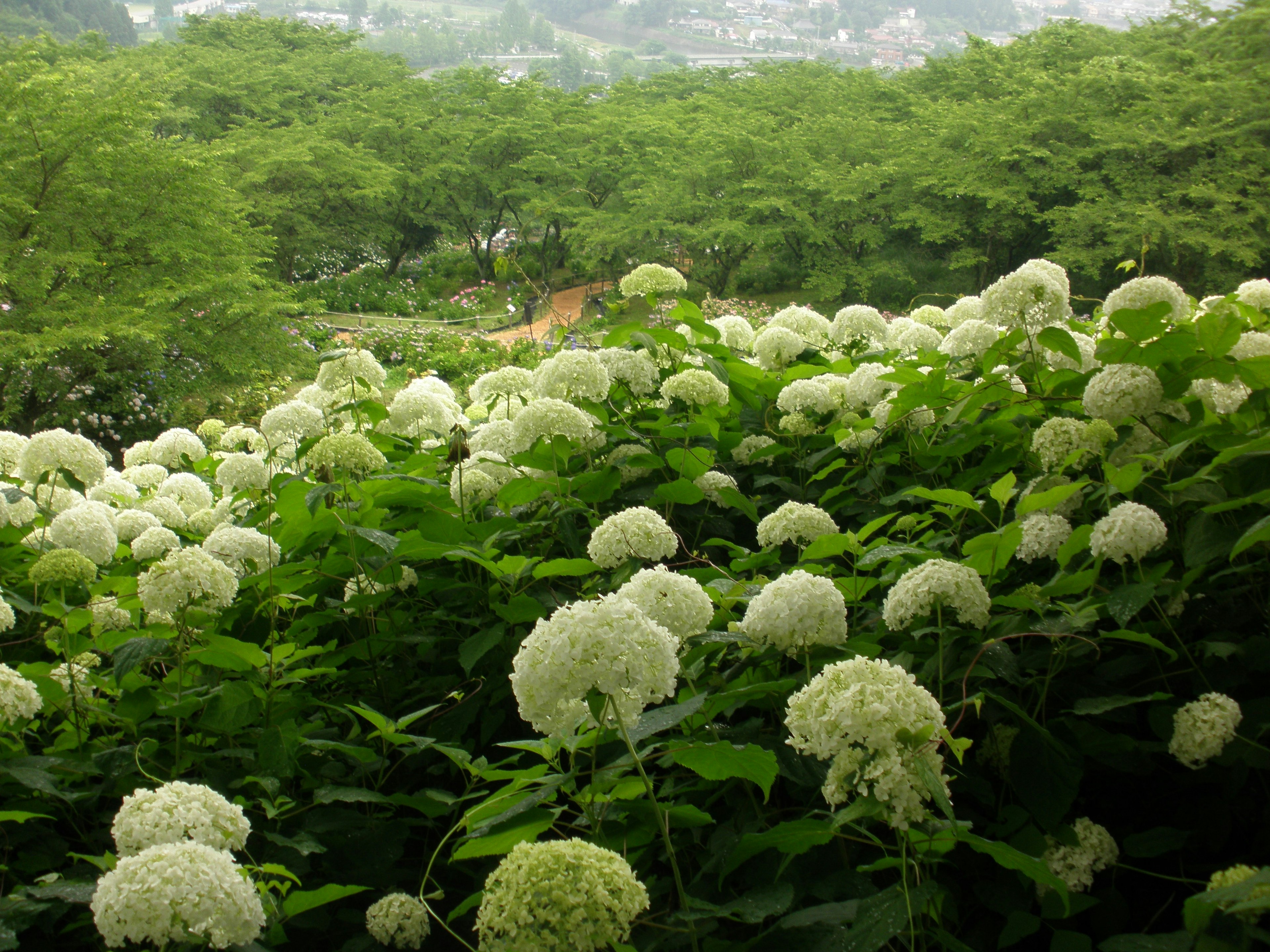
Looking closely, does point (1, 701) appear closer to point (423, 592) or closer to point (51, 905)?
point (51, 905)

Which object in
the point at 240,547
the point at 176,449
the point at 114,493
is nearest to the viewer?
the point at 240,547

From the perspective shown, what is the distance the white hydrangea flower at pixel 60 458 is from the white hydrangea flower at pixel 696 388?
4.40 ft

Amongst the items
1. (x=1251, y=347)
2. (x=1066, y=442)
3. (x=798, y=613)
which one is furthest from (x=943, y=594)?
(x=1251, y=347)

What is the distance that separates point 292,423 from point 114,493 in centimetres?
54

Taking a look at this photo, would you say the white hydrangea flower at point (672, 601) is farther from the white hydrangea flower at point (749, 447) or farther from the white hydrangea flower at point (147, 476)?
the white hydrangea flower at point (147, 476)

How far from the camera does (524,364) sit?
37.1 feet

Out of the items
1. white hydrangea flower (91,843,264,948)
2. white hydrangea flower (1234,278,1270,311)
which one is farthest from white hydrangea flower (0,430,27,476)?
white hydrangea flower (1234,278,1270,311)

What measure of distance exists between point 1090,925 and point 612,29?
260ft

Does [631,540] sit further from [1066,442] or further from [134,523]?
[134,523]

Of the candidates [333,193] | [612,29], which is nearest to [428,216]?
[333,193]

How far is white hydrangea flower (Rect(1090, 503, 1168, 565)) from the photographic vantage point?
3.24ft

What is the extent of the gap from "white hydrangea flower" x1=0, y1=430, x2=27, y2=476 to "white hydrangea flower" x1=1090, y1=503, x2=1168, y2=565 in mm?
2306

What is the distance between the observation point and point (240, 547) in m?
1.43

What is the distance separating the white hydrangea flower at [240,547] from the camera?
1424 mm
